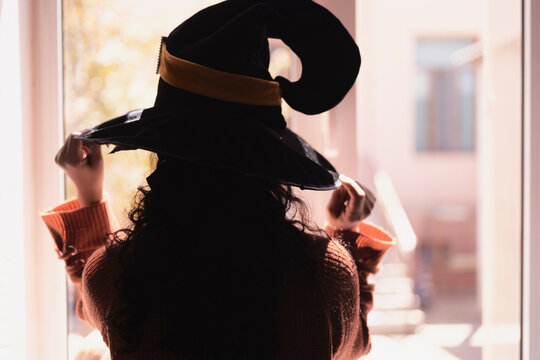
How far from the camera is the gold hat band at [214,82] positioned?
2.02ft

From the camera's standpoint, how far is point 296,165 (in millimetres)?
644

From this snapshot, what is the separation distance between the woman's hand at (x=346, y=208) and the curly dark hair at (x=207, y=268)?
21cm

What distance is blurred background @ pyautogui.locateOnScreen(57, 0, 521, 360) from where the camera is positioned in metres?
1.15

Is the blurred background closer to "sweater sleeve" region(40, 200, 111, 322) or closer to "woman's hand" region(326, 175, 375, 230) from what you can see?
"sweater sleeve" region(40, 200, 111, 322)

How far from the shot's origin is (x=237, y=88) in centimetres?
62

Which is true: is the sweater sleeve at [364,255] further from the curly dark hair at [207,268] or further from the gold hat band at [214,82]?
the gold hat band at [214,82]

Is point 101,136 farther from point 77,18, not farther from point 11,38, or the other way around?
point 77,18

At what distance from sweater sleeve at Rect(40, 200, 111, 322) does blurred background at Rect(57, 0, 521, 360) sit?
0.07 meters

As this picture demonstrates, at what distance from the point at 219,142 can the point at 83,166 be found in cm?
33

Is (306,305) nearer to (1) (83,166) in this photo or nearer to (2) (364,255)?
(2) (364,255)

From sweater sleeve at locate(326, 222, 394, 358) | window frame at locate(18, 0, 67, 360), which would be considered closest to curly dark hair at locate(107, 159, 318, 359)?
sweater sleeve at locate(326, 222, 394, 358)

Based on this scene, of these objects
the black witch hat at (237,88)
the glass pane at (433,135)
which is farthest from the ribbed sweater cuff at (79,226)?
the glass pane at (433,135)

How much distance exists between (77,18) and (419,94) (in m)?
7.03

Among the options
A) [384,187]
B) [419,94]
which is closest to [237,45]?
[384,187]
